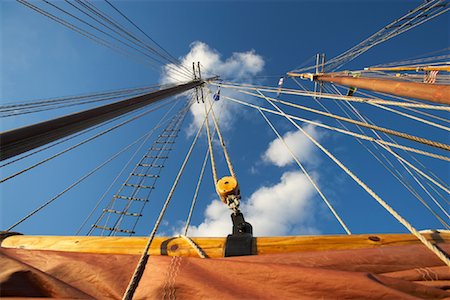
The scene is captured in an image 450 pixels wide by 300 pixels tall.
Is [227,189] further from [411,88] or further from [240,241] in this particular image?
[411,88]

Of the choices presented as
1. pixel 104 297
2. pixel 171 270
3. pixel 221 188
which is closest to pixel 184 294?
pixel 171 270

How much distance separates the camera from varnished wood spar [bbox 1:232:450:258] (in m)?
1.40

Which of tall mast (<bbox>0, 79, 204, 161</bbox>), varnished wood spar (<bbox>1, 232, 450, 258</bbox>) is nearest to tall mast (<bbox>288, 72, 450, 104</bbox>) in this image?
varnished wood spar (<bbox>1, 232, 450, 258</bbox>)

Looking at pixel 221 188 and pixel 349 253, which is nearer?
pixel 349 253

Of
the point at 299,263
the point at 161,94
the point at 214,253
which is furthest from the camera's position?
the point at 161,94

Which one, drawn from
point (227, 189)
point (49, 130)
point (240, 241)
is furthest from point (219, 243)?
point (49, 130)

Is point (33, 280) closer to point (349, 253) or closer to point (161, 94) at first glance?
point (349, 253)

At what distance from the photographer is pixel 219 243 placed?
148 centimetres

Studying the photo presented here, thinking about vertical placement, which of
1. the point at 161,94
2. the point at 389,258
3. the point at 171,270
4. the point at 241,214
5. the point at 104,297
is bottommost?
the point at 104,297

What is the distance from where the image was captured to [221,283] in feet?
3.56

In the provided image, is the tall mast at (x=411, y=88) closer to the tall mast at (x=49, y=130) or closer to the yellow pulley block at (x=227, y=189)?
the yellow pulley block at (x=227, y=189)

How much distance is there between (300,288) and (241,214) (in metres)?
0.86

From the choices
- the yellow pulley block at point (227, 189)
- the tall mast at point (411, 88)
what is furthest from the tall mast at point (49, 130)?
the tall mast at point (411, 88)

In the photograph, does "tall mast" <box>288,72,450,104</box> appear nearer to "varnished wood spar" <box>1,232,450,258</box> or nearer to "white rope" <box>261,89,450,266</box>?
"white rope" <box>261,89,450,266</box>
